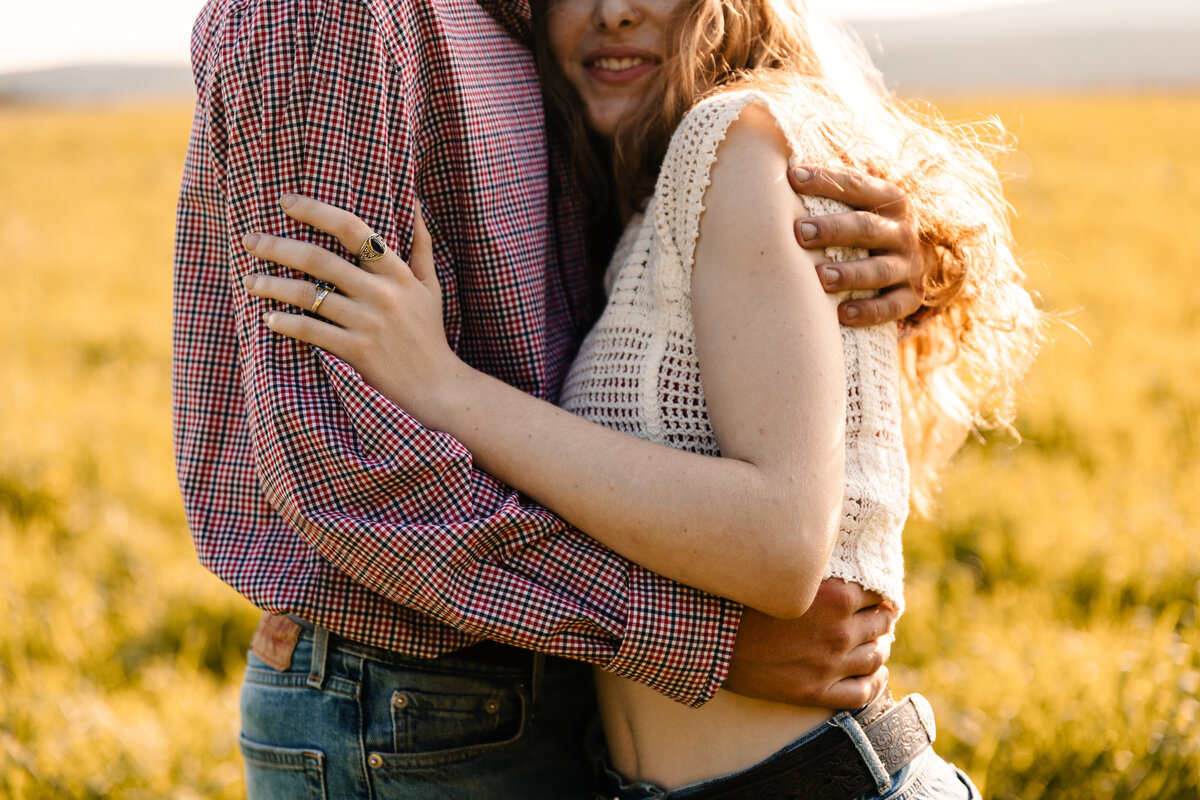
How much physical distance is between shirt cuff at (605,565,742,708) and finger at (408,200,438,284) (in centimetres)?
52

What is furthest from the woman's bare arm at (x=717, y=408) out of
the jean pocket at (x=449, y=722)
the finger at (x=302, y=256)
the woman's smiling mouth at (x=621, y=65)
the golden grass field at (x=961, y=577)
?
the golden grass field at (x=961, y=577)

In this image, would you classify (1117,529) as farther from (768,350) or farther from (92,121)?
(92,121)

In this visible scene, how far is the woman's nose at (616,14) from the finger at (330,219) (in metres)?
0.65

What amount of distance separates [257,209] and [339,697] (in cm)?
71

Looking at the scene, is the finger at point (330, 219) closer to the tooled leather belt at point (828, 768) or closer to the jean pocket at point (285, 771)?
the jean pocket at point (285, 771)

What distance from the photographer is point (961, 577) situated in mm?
3527

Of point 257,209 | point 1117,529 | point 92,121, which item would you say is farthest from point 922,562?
point 92,121

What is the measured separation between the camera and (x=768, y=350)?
1293 mm

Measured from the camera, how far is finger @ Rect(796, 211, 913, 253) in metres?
1.38

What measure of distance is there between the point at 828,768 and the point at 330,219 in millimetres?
1026

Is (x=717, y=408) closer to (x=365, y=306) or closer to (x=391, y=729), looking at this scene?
(x=365, y=306)

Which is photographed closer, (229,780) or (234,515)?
(234,515)

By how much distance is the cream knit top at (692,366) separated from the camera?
4.65 ft

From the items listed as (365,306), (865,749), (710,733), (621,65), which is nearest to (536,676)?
(710,733)
